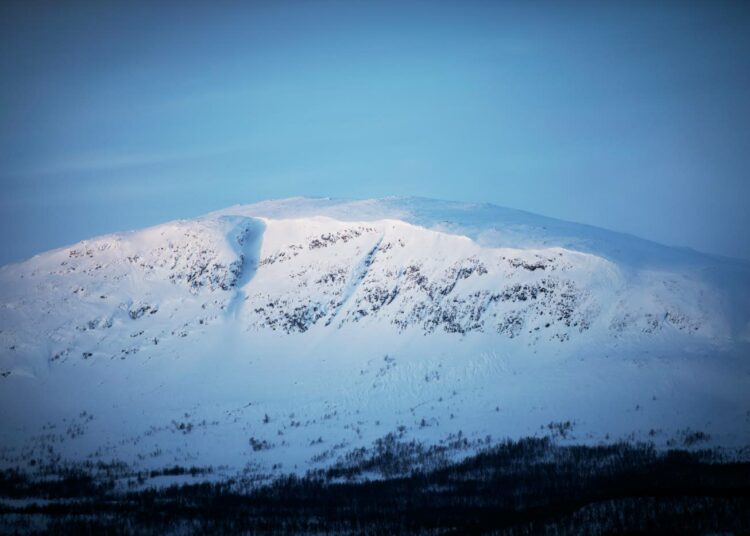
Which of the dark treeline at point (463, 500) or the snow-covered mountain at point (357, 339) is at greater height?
the snow-covered mountain at point (357, 339)

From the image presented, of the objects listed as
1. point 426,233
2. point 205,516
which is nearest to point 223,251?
point 426,233

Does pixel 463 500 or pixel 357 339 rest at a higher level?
pixel 357 339

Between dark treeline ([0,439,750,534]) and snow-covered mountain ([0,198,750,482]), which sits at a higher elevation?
snow-covered mountain ([0,198,750,482])

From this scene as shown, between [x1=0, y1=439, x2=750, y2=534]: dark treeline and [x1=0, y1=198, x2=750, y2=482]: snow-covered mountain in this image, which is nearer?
[x1=0, y1=439, x2=750, y2=534]: dark treeline

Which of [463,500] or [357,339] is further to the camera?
[357,339]

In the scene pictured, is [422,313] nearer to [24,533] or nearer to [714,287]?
[714,287]
